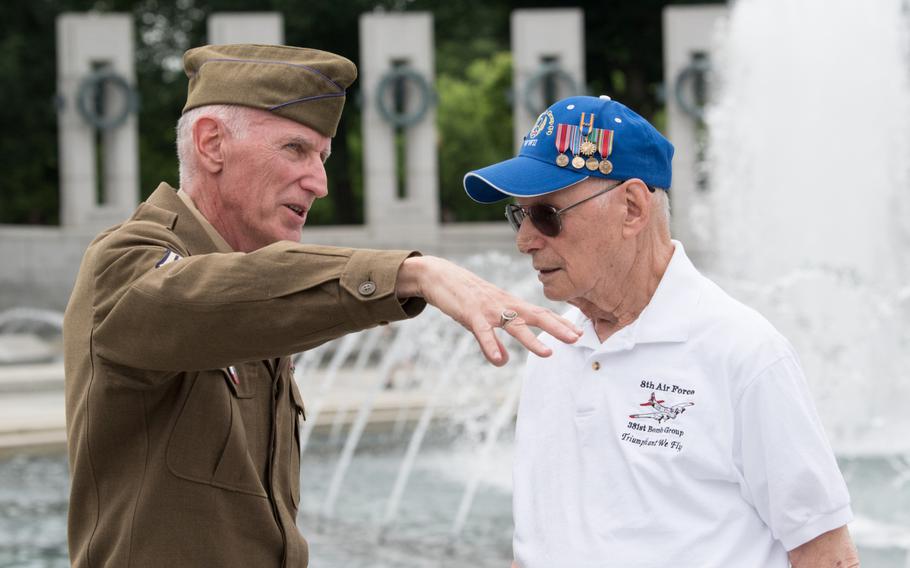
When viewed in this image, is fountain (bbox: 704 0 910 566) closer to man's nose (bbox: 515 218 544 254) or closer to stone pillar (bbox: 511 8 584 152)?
stone pillar (bbox: 511 8 584 152)

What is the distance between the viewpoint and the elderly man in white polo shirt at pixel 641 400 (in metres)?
2.26

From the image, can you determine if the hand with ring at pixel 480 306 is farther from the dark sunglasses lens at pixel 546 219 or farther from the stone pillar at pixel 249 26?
the stone pillar at pixel 249 26

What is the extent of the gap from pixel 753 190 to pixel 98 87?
12.0 meters

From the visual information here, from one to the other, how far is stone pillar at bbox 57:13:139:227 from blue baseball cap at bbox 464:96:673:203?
21827 mm

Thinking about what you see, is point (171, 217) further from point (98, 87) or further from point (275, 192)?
point (98, 87)

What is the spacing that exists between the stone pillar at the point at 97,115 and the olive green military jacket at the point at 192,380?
71.7ft

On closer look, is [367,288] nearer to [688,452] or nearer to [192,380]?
[192,380]

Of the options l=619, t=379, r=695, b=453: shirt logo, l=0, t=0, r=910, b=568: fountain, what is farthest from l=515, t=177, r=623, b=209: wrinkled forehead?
l=0, t=0, r=910, b=568: fountain

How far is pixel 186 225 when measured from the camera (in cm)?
227

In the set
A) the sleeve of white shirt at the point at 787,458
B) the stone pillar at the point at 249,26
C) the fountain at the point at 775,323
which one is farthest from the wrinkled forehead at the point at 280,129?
the stone pillar at the point at 249,26

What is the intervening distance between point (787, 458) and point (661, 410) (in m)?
0.24

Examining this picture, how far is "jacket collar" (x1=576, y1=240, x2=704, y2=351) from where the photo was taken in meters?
→ 2.38

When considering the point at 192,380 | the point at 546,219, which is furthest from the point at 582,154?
the point at 192,380

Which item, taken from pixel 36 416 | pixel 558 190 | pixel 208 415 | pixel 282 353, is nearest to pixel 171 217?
pixel 208 415
